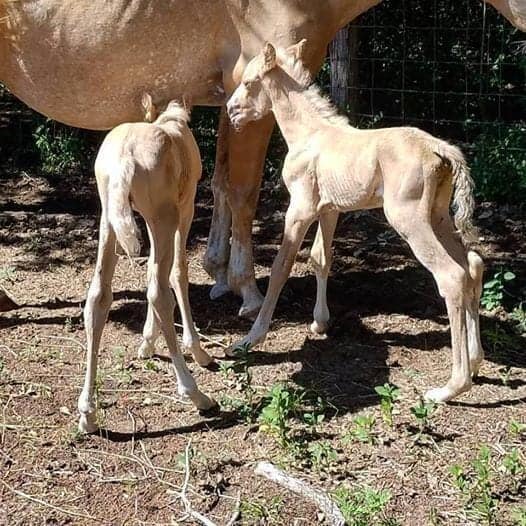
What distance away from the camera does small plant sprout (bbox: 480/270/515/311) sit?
507 cm

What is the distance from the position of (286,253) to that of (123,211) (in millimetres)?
1074

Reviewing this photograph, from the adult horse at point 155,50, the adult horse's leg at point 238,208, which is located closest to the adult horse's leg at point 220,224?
the adult horse's leg at point 238,208

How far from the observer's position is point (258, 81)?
14.6 ft

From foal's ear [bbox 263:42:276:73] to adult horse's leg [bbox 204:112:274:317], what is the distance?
1.73 feet

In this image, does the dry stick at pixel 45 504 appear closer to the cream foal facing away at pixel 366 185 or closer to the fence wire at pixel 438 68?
the cream foal facing away at pixel 366 185

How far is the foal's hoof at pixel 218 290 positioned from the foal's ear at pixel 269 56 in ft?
5.05

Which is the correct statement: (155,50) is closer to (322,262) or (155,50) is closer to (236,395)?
(322,262)

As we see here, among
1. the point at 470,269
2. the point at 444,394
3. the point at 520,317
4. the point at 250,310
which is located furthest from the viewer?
the point at 250,310

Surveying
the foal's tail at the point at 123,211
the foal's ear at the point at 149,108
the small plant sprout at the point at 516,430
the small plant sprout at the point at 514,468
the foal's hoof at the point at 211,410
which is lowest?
the foal's hoof at the point at 211,410

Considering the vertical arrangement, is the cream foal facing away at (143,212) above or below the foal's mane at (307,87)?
below

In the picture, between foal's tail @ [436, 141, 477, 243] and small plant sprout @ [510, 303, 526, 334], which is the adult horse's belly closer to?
foal's tail @ [436, 141, 477, 243]

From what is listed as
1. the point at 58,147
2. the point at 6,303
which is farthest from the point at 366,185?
the point at 58,147

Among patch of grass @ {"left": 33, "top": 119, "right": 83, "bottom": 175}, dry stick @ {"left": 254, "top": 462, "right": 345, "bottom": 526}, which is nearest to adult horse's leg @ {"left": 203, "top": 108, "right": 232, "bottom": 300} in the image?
dry stick @ {"left": 254, "top": 462, "right": 345, "bottom": 526}

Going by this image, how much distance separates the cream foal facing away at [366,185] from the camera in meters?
3.88
